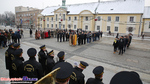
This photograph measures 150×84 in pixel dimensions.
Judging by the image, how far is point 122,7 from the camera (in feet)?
101

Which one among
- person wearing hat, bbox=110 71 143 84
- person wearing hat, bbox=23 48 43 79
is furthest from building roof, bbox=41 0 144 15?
person wearing hat, bbox=110 71 143 84

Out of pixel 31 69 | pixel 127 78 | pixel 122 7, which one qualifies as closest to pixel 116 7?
pixel 122 7

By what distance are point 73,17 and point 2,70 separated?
110 ft

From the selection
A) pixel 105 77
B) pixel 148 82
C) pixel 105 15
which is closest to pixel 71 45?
pixel 105 77

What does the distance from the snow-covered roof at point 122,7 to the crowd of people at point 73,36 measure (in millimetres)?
16887

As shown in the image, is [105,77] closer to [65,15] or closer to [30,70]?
[30,70]

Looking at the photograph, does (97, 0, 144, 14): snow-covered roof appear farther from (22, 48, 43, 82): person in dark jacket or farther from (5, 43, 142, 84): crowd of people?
(22, 48, 43, 82): person in dark jacket

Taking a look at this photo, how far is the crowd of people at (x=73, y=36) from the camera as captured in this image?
13336mm

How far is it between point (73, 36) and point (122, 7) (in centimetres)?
2503

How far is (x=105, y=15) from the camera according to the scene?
31.4 m

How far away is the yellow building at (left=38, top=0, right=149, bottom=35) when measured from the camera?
27.7 meters

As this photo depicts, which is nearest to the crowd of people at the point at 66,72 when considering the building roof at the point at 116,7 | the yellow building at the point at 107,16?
the yellow building at the point at 107,16

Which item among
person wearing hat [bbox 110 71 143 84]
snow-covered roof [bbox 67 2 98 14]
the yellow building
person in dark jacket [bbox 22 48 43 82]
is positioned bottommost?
person in dark jacket [bbox 22 48 43 82]

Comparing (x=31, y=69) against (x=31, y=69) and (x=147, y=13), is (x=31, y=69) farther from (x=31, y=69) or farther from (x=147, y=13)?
(x=147, y=13)
